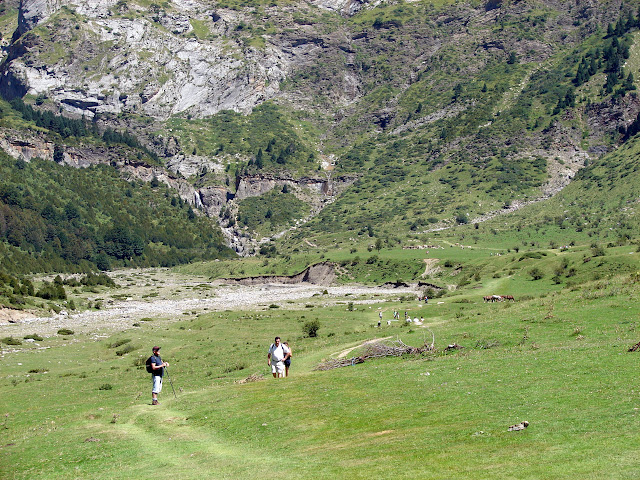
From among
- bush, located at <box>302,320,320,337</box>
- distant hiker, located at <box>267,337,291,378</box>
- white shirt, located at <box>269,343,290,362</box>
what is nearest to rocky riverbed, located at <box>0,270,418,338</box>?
bush, located at <box>302,320,320,337</box>

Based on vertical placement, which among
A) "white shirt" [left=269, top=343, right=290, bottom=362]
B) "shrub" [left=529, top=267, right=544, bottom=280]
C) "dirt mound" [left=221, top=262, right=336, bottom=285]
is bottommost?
"white shirt" [left=269, top=343, right=290, bottom=362]

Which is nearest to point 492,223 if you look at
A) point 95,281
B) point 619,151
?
point 619,151

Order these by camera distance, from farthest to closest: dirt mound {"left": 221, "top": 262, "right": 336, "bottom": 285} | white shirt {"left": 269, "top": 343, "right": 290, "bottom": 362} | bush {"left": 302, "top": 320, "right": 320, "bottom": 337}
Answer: dirt mound {"left": 221, "top": 262, "right": 336, "bottom": 285} < bush {"left": 302, "top": 320, "right": 320, "bottom": 337} < white shirt {"left": 269, "top": 343, "right": 290, "bottom": 362}

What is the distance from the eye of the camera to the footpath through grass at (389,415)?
509 inches

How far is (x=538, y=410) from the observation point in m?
15.2

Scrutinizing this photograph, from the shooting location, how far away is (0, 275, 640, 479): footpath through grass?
42.4ft

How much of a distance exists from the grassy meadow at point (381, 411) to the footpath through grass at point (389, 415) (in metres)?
0.06

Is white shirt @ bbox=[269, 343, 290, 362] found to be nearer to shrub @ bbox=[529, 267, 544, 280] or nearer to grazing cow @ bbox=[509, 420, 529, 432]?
grazing cow @ bbox=[509, 420, 529, 432]

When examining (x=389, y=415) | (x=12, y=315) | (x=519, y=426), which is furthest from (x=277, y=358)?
(x=12, y=315)

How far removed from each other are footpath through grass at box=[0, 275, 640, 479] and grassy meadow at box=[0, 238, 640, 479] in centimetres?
6

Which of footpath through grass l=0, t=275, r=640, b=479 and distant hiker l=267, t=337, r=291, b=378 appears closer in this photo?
footpath through grass l=0, t=275, r=640, b=479

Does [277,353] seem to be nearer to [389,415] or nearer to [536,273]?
[389,415]

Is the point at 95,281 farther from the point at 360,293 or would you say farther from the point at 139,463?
the point at 139,463

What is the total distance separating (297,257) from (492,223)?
48657 mm
